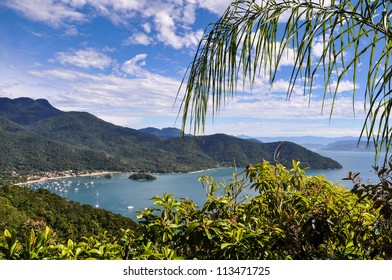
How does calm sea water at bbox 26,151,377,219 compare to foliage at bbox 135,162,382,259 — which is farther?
calm sea water at bbox 26,151,377,219

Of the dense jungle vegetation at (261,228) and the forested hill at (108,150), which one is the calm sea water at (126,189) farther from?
the dense jungle vegetation at (261,228)

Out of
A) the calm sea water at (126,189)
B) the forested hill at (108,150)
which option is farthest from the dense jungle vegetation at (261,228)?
the forested hill at (108,150)

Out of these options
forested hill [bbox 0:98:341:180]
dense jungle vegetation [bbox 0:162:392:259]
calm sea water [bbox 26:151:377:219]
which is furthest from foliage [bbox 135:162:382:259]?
forested hill [bbox 0:98:341:180]

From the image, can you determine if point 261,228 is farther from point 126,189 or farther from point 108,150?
point 108,150

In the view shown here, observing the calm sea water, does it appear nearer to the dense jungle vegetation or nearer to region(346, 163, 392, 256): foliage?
the dense jungle vegetation

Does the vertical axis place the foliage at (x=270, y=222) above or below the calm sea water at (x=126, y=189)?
above

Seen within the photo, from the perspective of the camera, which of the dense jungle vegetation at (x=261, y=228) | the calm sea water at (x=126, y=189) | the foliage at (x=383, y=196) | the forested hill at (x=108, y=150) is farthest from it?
the forested hill at (x=108, y=150)

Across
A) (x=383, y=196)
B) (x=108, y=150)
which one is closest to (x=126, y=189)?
(x=108, y=150)

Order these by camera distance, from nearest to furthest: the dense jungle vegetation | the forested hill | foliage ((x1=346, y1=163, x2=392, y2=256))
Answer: foliage ((x1=346, y1=163, x2=392, y2=256)), the dense jungle vegetation, the forested hill
